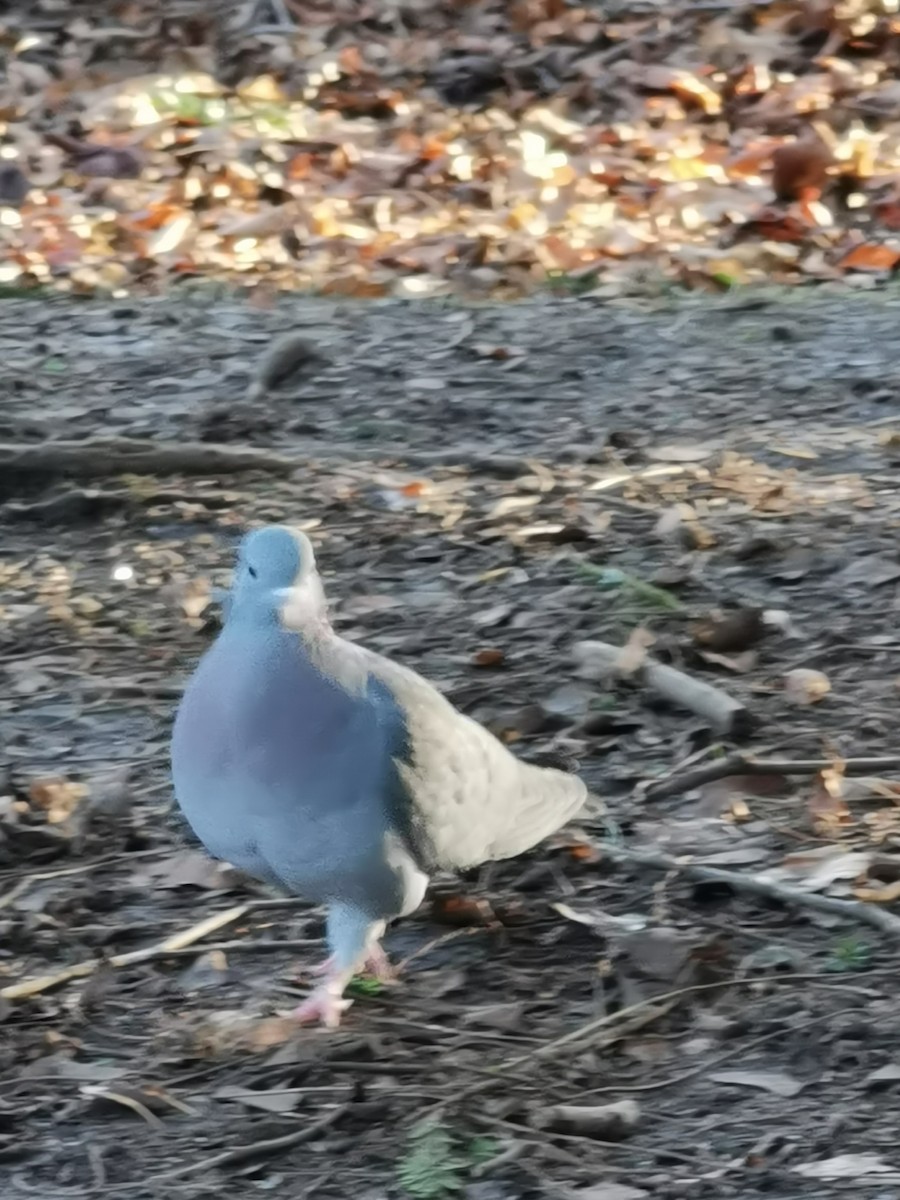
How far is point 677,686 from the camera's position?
392 cm

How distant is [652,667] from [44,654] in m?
1.40

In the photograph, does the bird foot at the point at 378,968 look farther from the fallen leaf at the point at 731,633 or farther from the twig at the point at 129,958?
the fallen leaf at the point at 731,633

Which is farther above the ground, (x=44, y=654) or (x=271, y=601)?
(x=271, y=601)

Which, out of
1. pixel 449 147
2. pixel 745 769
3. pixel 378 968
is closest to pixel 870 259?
pixel 449 147

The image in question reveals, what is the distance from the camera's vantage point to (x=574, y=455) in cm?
557

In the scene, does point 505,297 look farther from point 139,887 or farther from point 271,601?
point 271,601

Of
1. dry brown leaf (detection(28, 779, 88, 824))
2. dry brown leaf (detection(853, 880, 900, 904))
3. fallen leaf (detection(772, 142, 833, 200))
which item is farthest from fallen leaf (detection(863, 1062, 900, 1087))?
fallen leaf (detection(772, 142, 833, 200))

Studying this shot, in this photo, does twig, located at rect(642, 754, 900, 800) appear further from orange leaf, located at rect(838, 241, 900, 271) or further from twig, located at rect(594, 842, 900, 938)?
orange leaf, located at rect(838, 241, 900, 271)

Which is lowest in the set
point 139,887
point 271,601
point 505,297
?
point 505,297

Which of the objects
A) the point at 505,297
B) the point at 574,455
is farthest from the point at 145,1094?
the point at 505,297

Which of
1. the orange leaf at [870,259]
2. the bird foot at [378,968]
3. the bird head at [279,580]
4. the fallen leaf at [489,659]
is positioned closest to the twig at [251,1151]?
the bird foot at [378,968]

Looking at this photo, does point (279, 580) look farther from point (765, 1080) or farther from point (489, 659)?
point (489, 659)

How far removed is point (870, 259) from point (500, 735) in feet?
13.8

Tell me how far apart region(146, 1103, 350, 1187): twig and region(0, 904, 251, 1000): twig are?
1.78 ft
